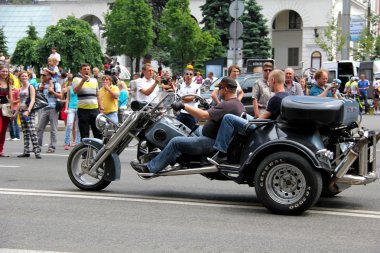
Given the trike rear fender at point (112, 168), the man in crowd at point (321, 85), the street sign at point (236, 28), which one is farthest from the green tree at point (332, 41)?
the trike rear fender at point (112, 168)

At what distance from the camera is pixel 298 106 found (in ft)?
25.4

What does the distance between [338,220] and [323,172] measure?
1.71 feet

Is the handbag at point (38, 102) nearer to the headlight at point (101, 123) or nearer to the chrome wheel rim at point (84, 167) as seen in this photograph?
the chrome wheel rim at point (84, 167)

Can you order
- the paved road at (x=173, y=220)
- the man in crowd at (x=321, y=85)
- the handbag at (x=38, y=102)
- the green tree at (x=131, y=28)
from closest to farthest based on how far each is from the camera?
1. the paved road at (x=173, y=220)
2. the man in crowd at (x=321, y=85)
3. the handbag at (x=38, y=102)
4. the green tree at (x=131, y=28)

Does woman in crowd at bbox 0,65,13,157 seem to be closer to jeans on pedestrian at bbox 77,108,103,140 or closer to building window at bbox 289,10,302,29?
jeans on pedestrian at bbox 77,108,103,140

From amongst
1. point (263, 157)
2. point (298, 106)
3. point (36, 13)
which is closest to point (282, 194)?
point (263, 157)

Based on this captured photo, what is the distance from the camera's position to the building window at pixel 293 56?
82188 millimetres

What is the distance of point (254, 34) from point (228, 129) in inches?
2323

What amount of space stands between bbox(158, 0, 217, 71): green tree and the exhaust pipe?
4448cm

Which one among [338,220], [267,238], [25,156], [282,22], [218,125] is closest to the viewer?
[267,238]

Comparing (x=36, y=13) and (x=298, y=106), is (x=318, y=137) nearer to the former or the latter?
(x=298, y=106)

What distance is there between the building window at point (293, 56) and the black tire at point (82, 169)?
73928mm

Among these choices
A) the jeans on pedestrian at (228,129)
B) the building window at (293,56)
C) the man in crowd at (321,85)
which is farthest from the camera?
the building window at (293,56)

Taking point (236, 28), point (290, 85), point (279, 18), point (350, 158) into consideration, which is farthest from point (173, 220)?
point (279, 18)
